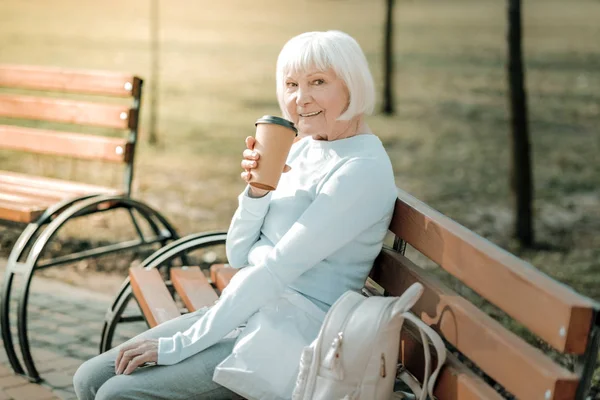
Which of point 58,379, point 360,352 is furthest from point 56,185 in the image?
point 360,352

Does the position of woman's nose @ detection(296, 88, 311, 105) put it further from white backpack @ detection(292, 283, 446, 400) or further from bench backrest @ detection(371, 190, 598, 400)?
white backpack @ detection(292, 283, 446, 400)

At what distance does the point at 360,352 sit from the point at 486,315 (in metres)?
0.35

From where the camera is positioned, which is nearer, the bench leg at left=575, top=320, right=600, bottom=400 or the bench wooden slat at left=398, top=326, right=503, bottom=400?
the bench leg at left=575, top=320, right=600, bottom=400

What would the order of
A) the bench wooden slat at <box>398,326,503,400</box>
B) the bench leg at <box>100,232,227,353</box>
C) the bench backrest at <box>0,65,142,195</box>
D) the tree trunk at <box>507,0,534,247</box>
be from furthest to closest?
the tree trunk at <box>507,0,534,247</box>
the bench backrest at <box>0,65,142,195</box>
the bench leg at <box>100,232,227,353</box>
the bench wooden slat at <box>398,326,503,400</box>

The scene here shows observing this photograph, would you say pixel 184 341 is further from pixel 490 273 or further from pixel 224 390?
pixel 490 273

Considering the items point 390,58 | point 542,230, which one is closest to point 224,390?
point 542,230

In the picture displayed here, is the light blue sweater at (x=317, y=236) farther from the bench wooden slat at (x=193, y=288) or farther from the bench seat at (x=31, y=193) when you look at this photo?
the bench seat at (x=31, y=193)

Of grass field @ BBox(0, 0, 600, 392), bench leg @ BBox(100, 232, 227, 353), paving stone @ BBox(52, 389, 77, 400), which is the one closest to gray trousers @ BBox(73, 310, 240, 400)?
bench leg @ BBox(100, 232, 227, 353)

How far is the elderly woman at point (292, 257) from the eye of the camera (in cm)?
253

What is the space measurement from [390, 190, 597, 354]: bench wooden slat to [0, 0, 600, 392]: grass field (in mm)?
3418

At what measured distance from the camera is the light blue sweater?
8.38 ft

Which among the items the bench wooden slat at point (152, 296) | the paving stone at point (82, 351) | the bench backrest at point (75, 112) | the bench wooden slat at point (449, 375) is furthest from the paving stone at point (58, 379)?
the bench wooden slat at point (449, 375)

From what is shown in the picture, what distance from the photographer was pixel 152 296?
3.42 metres

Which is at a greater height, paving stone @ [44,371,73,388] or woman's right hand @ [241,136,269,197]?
woman's right hand @ [241,136,269,197]
